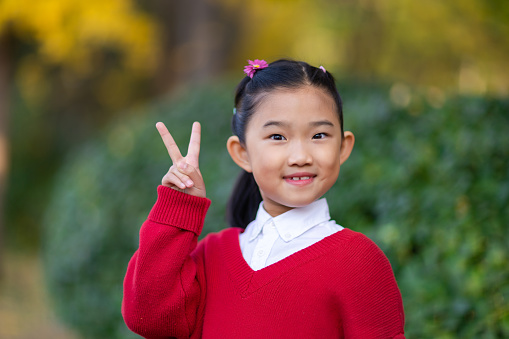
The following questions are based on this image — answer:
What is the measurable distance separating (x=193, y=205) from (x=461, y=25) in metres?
3.87

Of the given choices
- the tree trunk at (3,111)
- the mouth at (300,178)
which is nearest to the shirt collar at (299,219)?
the mouth at (300,178)

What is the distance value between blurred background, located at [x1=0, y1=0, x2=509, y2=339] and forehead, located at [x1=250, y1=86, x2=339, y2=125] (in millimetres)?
494

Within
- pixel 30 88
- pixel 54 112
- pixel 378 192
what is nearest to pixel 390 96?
pixel 378 192

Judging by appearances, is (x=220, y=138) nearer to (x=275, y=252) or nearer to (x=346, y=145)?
(x=346, y=145)

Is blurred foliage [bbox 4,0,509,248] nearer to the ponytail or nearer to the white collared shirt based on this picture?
the ponytail

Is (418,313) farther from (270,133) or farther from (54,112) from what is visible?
(54,112)

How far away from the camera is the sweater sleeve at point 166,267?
168 cm

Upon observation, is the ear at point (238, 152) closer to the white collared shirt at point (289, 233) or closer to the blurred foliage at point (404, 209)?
the white collared shirt at point (289, 233)

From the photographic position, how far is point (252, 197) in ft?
6.70

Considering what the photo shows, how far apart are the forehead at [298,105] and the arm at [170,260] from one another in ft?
0.99

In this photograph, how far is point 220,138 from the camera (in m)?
4.92

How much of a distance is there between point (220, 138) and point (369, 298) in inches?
138

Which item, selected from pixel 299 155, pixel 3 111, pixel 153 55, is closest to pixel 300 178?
pixel 299 155

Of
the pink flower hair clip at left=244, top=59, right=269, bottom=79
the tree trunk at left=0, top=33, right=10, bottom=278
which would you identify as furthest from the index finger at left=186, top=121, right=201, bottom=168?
the tree trunk at left=0, top=33, right=10, bottom=278
